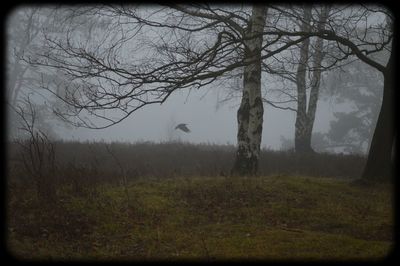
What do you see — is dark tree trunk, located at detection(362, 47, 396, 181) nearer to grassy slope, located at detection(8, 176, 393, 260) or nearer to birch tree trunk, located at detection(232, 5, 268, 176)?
grassy slope, located at detection(8, 176, 393, 260)

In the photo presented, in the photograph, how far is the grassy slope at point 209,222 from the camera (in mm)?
5867

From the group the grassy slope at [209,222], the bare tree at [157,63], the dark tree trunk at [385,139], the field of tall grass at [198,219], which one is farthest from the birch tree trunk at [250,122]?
the dark tree trunk at [385,139]

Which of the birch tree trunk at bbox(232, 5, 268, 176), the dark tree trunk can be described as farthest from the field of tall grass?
the birch tree trunk at bbox(232, 5, 268, 176)

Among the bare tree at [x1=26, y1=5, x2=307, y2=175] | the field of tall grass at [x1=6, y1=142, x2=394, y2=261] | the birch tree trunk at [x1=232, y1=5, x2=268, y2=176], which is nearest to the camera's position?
the field of tall grass at [x1=6, y1=142, x2=394, y2=261]

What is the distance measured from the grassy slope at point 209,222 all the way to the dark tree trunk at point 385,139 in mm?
479

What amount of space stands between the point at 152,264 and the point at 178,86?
13.9ft

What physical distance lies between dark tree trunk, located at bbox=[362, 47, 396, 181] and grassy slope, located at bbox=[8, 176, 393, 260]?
1.57ft

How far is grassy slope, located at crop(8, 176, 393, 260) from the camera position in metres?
5.87

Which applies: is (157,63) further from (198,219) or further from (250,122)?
(198,219)

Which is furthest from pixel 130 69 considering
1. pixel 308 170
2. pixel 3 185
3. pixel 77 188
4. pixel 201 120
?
pixel 201 120

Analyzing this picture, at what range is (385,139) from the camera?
9984 mm

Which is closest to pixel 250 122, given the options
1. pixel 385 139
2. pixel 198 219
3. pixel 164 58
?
pixel 164 58

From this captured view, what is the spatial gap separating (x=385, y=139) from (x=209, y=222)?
16.4 ft

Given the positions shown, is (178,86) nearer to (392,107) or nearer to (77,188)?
(77,188)
